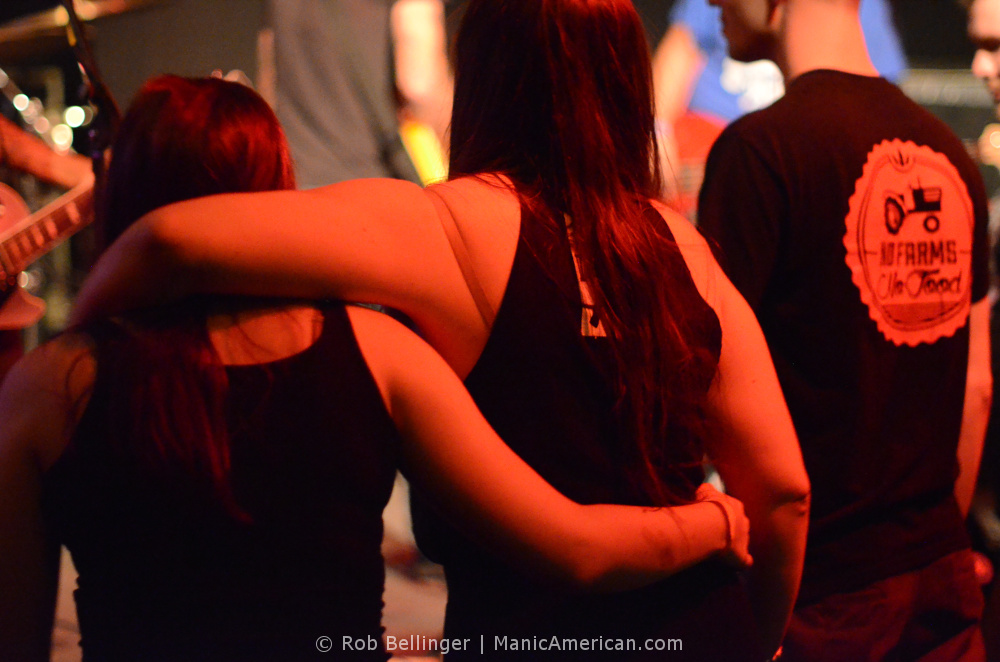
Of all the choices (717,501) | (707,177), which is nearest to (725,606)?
(717,501)

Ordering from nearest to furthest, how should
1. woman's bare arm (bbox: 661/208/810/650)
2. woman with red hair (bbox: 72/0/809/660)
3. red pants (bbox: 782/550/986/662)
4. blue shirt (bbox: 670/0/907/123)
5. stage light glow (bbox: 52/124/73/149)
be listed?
woman with red hair (bbox: 72/0/809/660) → woman's bare arm (bbox: 661/208/810/650) → red pants (bbox: 782/550/986/662) → blue shirt (bbox: 670/0/907/123) → stage light glow (bbox: 52/124/73/149)

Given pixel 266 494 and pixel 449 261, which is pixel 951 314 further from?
pixel 266 494

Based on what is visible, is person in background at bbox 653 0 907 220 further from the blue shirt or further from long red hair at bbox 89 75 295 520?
long red hair at bbox 89 75 295 520

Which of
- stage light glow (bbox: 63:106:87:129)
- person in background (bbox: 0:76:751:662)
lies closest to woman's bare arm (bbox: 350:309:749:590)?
person in background (bbox: 0:76:751:662)

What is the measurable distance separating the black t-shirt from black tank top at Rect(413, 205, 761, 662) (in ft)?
1.44

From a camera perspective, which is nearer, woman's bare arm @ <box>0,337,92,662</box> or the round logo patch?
woman's bare arm @ <box>0,337,92,662</box>

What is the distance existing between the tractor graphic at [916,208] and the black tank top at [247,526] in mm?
931

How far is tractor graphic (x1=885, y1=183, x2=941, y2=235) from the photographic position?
126 centimetres

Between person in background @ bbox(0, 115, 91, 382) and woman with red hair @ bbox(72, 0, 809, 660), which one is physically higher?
woman with red hair @ bbox(72, 0, 809, 660)

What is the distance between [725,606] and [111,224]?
31.5 inches

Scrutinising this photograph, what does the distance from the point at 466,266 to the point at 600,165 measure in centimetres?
21

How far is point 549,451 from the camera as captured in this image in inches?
33.7

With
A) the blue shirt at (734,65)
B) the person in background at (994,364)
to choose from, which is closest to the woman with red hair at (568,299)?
the person in background at (994,364)

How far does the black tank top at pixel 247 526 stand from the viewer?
2.36 feet
